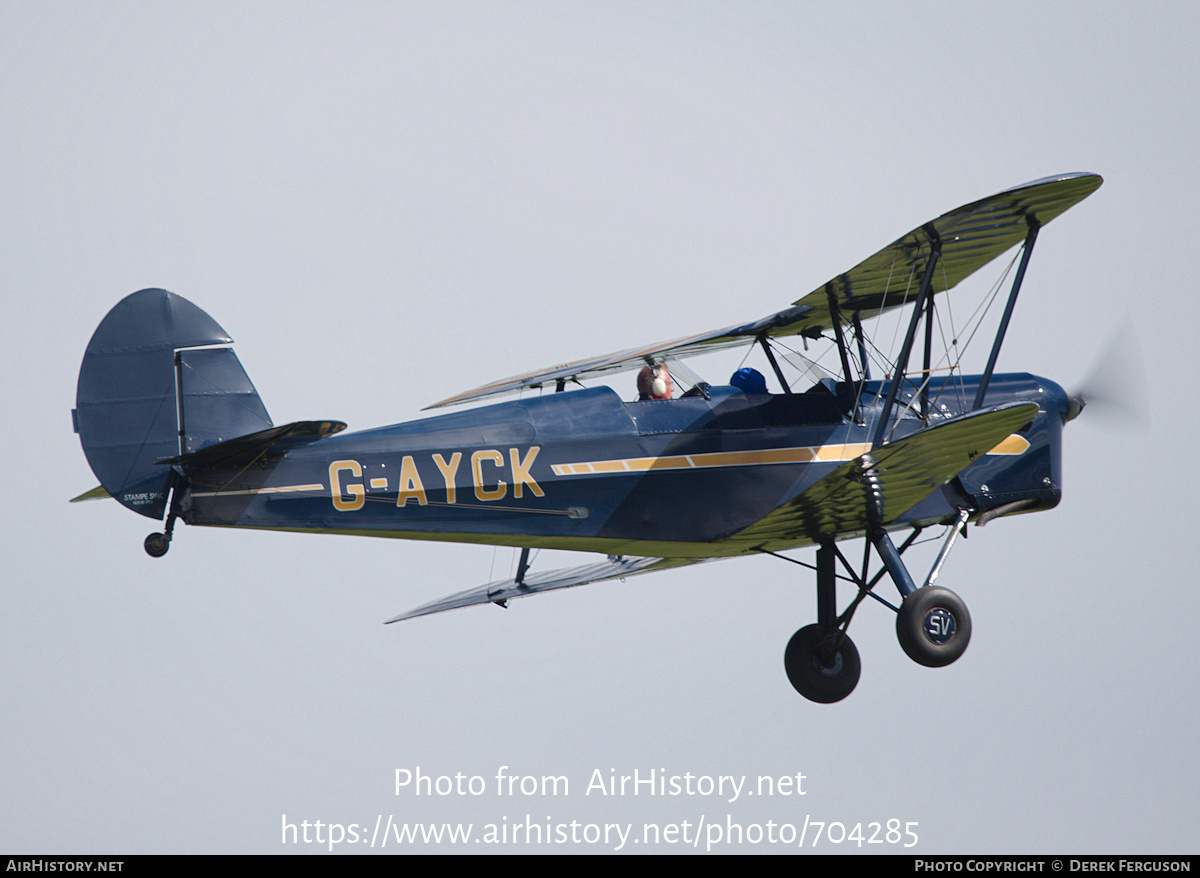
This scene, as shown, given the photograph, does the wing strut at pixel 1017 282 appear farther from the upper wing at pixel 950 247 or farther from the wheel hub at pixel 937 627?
the wheel hub at pixel 937 627

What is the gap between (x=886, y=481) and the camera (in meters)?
9.84

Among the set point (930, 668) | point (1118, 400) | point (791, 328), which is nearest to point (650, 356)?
point (791, 328)

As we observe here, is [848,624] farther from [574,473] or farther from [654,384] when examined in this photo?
[574,473]

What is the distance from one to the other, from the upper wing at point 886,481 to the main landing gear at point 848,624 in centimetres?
34

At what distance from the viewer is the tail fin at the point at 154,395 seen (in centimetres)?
944

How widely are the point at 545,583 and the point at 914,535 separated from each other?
126 inches

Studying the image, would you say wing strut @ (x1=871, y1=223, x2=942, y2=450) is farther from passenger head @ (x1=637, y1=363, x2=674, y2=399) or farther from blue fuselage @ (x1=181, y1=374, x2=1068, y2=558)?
passenger head @ (x1=637, y1=363, x2=674, y2=399)

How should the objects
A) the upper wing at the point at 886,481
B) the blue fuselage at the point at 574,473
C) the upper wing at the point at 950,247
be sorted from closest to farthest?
the upper wing at the point at 886,481 → the upper wing at the point at 950,247 → the blue fuselage at the point at 574,473

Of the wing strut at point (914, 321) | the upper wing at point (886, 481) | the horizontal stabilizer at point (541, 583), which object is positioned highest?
the wing strut at point (914, 321)

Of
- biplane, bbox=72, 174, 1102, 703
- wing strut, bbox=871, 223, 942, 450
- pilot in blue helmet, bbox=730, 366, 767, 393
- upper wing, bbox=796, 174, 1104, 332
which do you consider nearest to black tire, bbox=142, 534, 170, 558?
biplane, bbox=72, 174, 1102, 703

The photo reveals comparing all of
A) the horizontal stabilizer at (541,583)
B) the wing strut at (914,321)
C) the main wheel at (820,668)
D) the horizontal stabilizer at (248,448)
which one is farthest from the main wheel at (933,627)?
the horizontal stabilizer at (248,448)

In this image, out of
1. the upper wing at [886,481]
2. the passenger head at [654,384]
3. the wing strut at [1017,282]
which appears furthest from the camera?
the passenger head at [654,384]

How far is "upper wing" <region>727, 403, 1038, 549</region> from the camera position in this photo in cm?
908

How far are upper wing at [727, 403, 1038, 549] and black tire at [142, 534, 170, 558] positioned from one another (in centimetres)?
377
